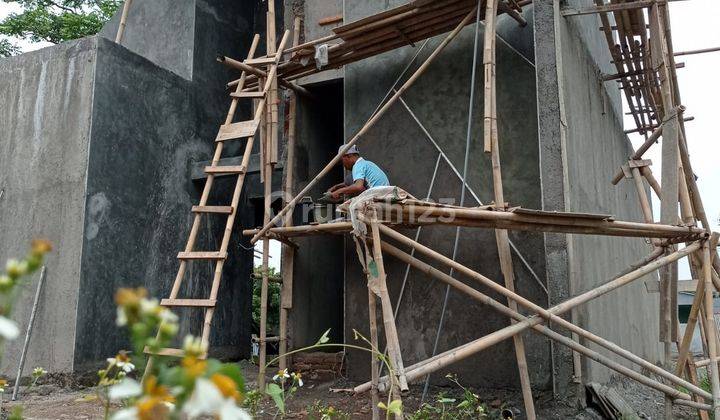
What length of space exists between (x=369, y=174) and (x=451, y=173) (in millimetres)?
832

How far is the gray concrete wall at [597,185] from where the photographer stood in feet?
18.7

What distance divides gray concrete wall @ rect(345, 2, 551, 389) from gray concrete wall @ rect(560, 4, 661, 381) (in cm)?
36

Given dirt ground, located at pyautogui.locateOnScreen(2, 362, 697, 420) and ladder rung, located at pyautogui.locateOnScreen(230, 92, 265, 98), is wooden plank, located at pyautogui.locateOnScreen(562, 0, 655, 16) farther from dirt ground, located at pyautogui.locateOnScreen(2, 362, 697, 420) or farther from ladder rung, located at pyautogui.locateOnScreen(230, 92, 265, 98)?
dirt ground, located at pyautogui.locateOnScreen(2, 362, 697, 420)

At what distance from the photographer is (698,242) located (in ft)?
15.4

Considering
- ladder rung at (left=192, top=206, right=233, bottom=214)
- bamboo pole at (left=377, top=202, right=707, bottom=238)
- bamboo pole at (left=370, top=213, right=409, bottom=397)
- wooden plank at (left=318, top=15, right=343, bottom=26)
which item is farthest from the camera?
wooden plank at (left=318, top=15, right=343, bottom=26)

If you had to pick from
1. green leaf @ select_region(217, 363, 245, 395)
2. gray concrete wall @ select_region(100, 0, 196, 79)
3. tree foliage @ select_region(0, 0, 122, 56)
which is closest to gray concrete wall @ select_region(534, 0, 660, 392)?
green leaf @ select_region(217, 363, 245, 395)

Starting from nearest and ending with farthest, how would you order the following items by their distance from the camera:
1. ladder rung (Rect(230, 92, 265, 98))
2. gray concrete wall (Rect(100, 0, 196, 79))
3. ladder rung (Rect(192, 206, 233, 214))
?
ladder rung (Rect(192, 206, 233, 214)) < ladder rung (Rect(230, 92, 265, 98)) < gray concrete wall (Rect(100, 0, 196, 79))

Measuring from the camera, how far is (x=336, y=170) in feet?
26.5

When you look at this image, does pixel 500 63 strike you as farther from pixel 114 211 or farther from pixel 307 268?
pixel 114 211

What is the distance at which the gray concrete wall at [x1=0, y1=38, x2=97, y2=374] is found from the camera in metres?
6.86

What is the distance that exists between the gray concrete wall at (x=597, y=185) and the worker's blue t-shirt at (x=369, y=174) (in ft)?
5.64

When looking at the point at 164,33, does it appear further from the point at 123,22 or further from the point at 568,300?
the point at 568,300

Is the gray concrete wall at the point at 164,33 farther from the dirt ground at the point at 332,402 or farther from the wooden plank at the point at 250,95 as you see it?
the dirt ground at the point at 332,402

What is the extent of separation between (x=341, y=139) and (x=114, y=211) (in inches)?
118
